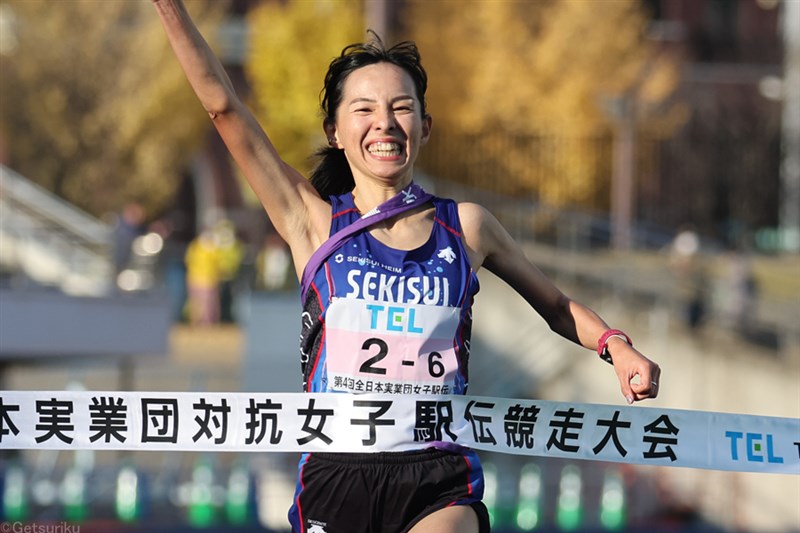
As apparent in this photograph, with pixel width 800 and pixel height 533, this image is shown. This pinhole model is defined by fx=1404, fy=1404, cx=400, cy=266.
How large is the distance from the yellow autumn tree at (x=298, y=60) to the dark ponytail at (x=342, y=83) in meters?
26.6

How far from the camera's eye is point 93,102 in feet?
109

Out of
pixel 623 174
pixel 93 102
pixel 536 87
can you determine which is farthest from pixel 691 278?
pixel 93 102

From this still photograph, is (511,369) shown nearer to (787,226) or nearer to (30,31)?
(787,226)

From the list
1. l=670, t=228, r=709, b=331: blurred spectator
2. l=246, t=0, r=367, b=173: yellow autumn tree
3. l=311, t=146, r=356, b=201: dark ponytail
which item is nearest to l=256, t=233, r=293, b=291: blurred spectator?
l=670, t=228, r=709, b=331: blurred spectator

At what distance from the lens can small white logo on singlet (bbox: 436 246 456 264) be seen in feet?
12.7

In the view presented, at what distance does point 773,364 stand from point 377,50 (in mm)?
11810

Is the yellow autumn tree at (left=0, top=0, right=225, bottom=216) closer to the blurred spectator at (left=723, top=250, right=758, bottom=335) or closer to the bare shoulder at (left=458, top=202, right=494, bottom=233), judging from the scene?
the blurred spectator at (left=723, top=250, right=758, bottom=335)

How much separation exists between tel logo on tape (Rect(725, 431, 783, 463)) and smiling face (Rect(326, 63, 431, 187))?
1461 millimetres

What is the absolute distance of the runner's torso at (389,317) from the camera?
12.3 ft

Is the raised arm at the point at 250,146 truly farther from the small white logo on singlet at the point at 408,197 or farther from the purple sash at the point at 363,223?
the small white logo on singlet at the point at 408,197

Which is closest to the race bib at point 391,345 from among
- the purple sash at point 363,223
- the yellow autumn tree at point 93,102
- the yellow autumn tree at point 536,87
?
the purple sash at point 363,223

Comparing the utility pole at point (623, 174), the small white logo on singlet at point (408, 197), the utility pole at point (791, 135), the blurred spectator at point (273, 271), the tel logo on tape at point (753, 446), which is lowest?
the tel logo on tape at point (753, 446)

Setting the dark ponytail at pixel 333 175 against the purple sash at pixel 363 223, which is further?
the dark ponytail at pixel 333 175

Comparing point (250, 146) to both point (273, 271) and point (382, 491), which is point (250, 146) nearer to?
point (382, 491)
